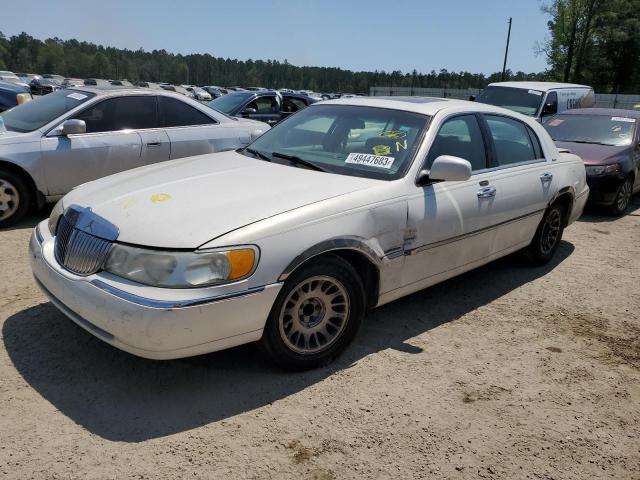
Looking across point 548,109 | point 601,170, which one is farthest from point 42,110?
point 548,109

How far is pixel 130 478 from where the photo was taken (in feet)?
7.74

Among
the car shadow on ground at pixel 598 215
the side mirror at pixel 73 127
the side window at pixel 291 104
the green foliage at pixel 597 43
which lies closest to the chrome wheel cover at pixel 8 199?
the side mirror at pixel 73 127

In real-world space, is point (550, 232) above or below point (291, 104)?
below

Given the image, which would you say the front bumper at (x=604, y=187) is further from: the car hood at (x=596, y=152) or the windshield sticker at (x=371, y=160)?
the windshield sticker at (x=371, y=160)

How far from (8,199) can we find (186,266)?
414 centimetres

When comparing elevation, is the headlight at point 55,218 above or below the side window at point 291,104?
below

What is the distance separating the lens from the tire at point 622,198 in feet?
26.0

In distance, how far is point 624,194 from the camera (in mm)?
8094

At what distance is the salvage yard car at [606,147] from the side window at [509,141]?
11.3ft

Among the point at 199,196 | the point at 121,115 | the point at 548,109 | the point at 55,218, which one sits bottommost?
the point at 55,218

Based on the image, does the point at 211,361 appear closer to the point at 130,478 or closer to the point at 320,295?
the point at 320,295

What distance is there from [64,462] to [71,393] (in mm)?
570

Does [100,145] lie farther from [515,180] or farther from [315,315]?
[515,180]

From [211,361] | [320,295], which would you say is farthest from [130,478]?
[320,295]
